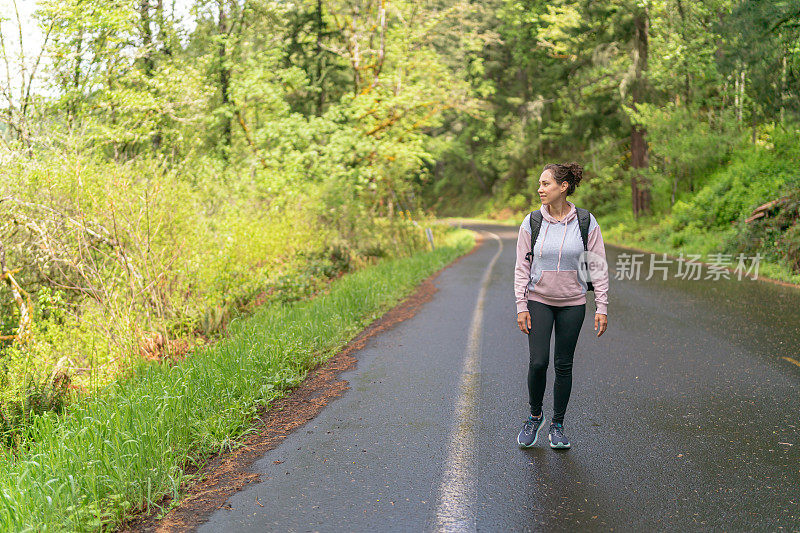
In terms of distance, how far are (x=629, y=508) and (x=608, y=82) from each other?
25.8 meters

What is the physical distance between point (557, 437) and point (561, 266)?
1.26 metres

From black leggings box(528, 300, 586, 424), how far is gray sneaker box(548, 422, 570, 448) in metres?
0.04

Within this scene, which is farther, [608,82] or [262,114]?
[608,82]

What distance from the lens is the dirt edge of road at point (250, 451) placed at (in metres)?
3.63

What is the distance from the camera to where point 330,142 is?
1778 cm

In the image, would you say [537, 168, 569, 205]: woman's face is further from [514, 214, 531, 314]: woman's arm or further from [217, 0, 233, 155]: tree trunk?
[217, 0, 233, 155]: tree trunk

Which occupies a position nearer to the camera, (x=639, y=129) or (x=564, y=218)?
(x=564, y=218)

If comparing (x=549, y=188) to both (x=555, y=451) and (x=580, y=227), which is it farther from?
(x=555, y=451)

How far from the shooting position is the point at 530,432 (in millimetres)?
4684

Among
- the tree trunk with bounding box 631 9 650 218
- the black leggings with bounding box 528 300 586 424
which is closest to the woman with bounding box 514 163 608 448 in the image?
the black leggings with bounding box 528 300 586 424

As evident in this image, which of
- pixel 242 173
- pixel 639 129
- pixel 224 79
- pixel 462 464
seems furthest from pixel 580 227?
pixel 639 129

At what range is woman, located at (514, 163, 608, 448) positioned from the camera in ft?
14.8

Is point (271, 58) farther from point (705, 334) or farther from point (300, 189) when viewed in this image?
point (705, 334)

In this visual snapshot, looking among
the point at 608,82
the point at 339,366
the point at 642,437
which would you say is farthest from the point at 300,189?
the point at 608,82
